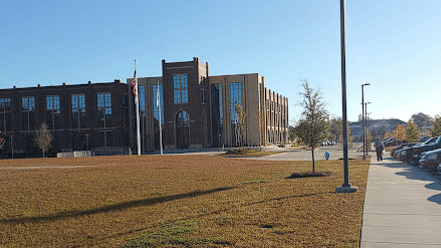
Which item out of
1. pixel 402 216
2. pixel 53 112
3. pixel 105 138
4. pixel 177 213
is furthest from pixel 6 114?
pixel 402 216

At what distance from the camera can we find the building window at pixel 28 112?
85.1 metres

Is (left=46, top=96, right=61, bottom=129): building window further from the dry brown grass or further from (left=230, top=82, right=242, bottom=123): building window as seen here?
the dry brown grass

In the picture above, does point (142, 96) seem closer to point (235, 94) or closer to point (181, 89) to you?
point (181, 89)

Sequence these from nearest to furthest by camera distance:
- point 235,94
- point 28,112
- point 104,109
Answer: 1. point 104,109
2. point 28,112
3. point 235,94

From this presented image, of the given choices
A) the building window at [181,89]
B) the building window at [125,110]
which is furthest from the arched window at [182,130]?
the building window at [125,110]

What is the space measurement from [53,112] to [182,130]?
86.5ft

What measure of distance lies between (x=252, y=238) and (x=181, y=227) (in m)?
1.99

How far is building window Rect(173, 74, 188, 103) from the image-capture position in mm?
81625

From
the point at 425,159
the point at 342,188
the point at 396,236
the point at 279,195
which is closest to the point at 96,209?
the point at 279,195

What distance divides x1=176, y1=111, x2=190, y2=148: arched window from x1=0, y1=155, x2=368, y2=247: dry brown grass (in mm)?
63391

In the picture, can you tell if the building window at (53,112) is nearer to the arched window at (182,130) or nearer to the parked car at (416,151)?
the arched window at (182,130)

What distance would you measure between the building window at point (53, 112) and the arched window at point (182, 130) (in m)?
24.0

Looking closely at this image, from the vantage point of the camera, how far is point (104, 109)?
8344 centimetres

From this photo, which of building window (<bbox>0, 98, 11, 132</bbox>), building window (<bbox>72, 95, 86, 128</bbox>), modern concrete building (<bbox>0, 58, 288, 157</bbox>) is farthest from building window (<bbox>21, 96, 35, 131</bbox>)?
building window (<bbox>72, 95, 86, 128</bbox>)
